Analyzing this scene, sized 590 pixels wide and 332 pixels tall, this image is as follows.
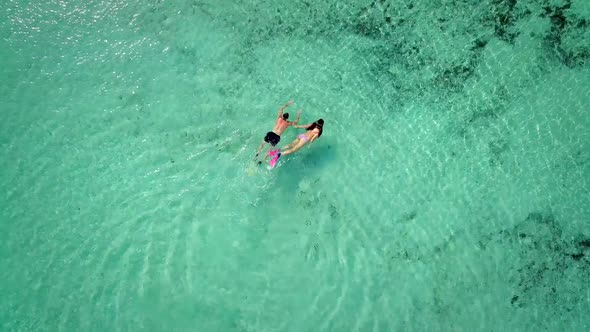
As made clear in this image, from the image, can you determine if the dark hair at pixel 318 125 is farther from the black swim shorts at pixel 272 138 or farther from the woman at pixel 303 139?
the black swim shorts at pixel 272 138

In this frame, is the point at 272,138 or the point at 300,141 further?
the point at 300,141

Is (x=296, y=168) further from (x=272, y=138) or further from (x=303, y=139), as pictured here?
(x=272, y=138)

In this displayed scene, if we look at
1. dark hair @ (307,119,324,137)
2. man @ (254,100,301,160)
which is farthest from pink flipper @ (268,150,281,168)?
dark hair @ (307,119,324,137)

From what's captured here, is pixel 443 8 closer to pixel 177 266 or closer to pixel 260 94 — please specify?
pixel 260 94

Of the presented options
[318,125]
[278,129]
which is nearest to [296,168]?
[278,129]

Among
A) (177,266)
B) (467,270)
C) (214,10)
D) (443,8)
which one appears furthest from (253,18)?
(467,270)

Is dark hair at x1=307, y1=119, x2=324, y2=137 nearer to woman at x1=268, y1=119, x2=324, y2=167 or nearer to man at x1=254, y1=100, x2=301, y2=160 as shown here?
woman at x1=268, y1=119, x2=324, y2=167
